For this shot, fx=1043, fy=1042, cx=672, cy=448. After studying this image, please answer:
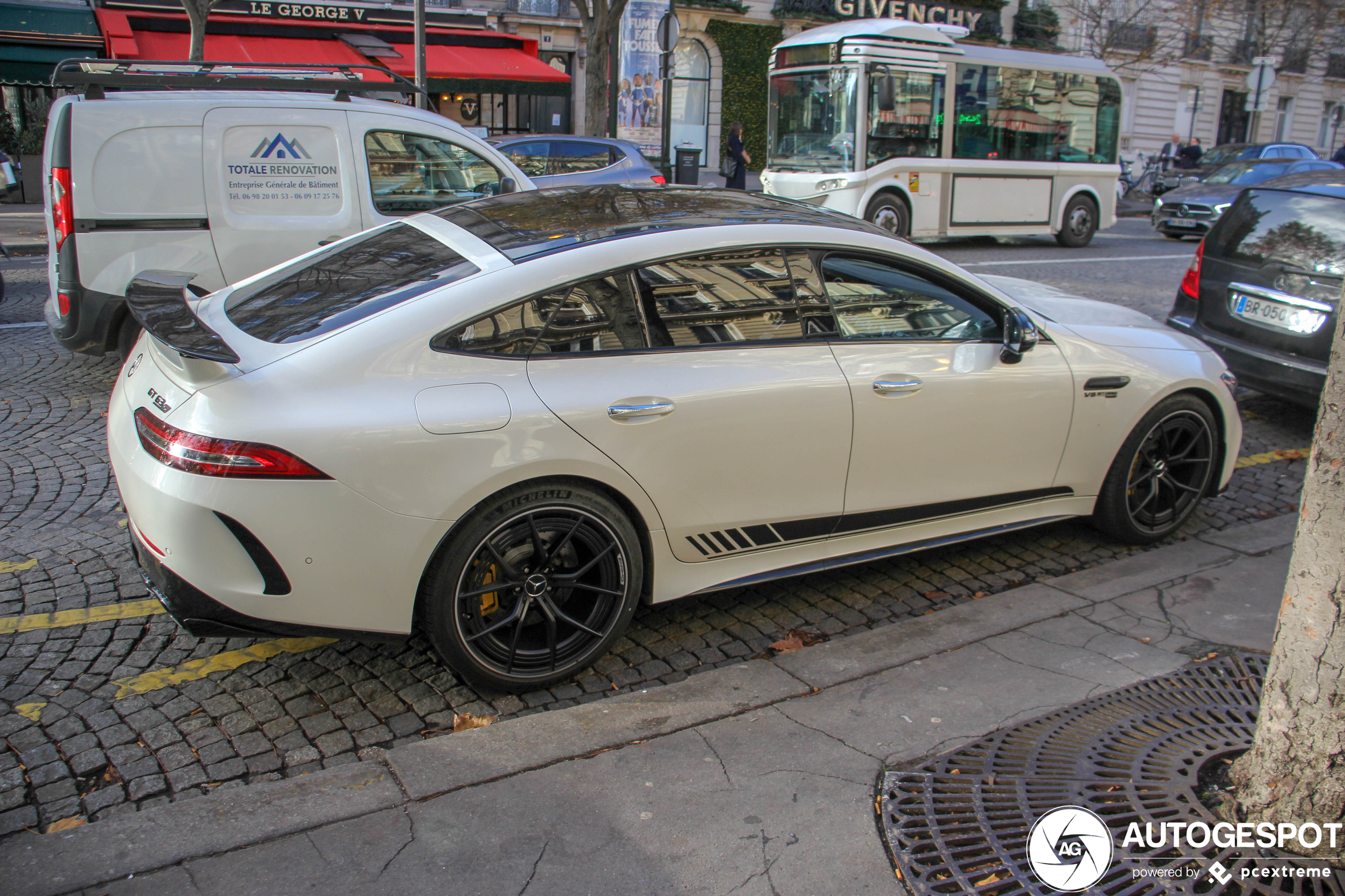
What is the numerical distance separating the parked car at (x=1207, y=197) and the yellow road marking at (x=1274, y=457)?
13557 mm

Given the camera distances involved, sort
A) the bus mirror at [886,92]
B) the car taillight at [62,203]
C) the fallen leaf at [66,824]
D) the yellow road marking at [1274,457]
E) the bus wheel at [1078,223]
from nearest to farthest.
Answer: the fallen leaf at [66,824]
the car taillight at [62,203]
the yellow road marking at [1274,457]
the bus mirror at [886,92]
the bus wheel at [1078,223]

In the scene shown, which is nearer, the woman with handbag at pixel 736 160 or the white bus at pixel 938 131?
the white bus at pixel 938 131

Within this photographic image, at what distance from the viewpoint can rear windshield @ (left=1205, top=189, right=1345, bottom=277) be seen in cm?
629

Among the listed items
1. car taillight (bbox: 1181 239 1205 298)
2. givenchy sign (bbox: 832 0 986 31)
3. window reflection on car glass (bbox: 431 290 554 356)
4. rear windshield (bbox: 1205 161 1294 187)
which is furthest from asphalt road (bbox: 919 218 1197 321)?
givenchy sign (bbox: 832 0 986 31)

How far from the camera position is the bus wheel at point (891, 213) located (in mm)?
15750

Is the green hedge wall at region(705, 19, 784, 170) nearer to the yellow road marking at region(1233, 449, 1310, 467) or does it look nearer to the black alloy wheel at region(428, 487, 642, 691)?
the yellow road marking at region(1233, 449, 1310, 467)

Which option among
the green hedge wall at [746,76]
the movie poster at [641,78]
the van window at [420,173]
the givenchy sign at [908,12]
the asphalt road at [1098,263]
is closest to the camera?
the van window at [420,173]

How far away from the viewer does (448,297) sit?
10.7 ft

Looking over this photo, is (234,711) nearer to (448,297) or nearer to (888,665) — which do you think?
(448,297)

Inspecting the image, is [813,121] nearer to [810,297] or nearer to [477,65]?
[477,65]

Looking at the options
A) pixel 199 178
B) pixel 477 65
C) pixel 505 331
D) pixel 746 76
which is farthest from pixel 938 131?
pixel 746 76

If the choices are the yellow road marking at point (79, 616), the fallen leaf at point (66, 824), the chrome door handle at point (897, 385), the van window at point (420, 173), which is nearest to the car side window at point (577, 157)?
the van window at point (420, 173)

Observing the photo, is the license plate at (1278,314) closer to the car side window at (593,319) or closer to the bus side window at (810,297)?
the bus side window at (810,297)

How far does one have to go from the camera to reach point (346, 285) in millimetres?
3584
